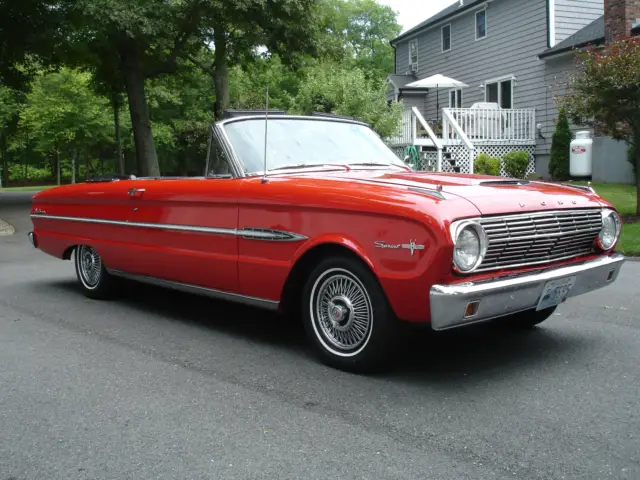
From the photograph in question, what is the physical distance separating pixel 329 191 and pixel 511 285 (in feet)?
4.05

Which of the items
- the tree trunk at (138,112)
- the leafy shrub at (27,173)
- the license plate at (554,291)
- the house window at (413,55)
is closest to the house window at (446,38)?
the house window at (413,55)

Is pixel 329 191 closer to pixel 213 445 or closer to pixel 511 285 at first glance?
pixel 511 285

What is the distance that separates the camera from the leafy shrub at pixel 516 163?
72.5ft

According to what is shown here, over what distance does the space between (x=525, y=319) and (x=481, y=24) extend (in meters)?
24.4

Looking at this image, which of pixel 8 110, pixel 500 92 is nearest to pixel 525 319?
pixel 500 92

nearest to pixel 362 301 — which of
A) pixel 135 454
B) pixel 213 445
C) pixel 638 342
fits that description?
pixel 213 445

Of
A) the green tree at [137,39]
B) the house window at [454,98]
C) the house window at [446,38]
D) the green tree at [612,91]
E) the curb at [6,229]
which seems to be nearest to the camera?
the green tree at [612,91]

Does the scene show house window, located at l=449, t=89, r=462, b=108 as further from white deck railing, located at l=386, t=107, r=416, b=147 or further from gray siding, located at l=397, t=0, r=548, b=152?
white deck railing, located at l=386, t=107, r=416, b=147

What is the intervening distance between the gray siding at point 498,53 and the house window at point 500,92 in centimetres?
25

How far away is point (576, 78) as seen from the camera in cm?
1340

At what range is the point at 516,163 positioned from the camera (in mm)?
22141

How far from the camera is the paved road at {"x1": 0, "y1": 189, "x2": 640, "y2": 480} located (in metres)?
2.98

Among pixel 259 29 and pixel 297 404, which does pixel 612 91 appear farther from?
pixel 259 29

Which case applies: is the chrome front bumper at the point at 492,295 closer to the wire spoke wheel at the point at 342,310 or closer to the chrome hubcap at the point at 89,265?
the wire spoke wheel at the point at 342,310
